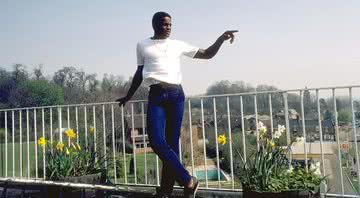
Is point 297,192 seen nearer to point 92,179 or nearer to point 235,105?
point 235,105

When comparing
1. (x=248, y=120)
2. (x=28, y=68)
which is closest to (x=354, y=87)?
(x=248, y=120)

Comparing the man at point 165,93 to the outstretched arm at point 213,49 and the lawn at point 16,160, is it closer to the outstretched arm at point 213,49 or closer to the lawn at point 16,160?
the outstretched arm at point 213,49

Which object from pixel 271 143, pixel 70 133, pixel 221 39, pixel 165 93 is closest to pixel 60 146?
pixel 70 133

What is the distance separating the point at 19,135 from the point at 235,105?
2766mm

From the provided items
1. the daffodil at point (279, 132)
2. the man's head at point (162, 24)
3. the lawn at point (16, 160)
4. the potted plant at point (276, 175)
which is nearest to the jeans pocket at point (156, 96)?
the man's head at point (162, 24)

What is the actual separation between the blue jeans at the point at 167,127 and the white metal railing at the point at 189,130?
0.58 m

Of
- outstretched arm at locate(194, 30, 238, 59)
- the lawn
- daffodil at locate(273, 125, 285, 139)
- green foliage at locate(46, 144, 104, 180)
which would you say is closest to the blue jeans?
outstretched arm at locate(194, 30, 238, 59)

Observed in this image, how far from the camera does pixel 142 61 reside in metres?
2.41

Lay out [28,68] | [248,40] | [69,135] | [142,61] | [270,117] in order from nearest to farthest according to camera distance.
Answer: [142,61]
[270,117]
[69,135]
[248,40]
[28,68]

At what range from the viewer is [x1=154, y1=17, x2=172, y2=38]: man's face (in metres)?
2.37

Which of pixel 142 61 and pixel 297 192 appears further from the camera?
pixel 142 61

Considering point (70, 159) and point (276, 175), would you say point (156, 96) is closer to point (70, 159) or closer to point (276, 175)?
point (276, 175)

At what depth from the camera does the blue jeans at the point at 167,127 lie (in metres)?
2.23

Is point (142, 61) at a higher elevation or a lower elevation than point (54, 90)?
lower
